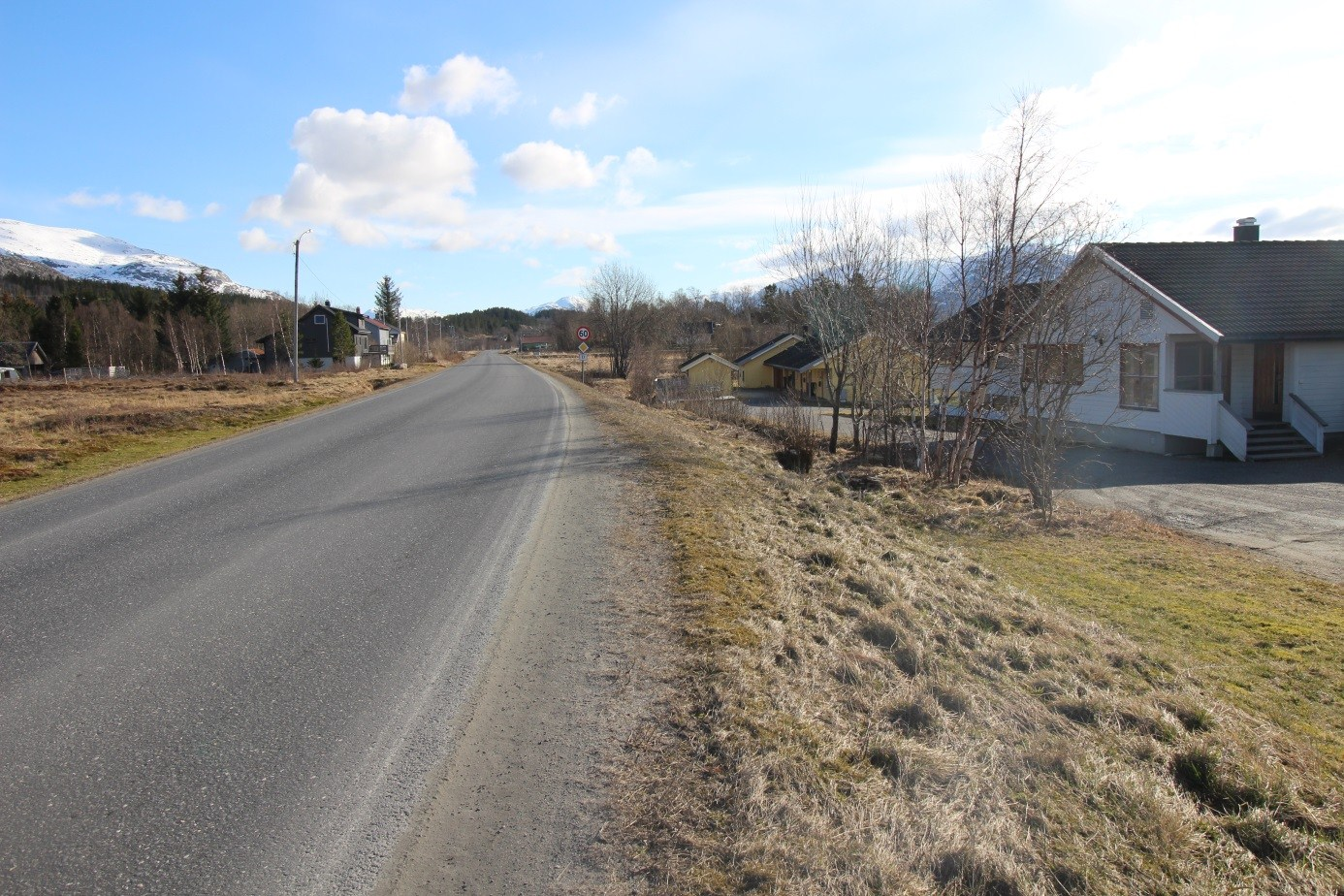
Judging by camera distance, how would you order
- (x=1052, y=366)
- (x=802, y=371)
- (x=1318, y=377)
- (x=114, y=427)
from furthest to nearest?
(x=802, y=371), (x=1318, y=377), (x=114, y=427), (x=1052, y=366)

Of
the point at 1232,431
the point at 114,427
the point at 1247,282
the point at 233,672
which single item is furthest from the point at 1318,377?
the point at 114,427

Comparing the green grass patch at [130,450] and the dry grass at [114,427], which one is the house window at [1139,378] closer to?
the green grass patch at [130,450]

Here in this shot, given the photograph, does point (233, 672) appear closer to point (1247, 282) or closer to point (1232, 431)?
point (1232, 431)

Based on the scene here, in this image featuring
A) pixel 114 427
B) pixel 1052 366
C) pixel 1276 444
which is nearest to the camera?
pixel 1052 366

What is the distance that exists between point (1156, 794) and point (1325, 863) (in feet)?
2.20

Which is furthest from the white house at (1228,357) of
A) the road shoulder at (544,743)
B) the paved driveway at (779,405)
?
the road shoulder at (544,743)

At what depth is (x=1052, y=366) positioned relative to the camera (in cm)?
1398

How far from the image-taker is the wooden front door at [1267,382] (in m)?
20.1

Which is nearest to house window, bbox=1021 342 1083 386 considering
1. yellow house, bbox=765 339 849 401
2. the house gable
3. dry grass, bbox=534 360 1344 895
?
the house gable

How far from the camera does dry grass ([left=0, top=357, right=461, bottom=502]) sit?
12.2m

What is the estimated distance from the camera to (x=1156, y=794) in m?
3.68

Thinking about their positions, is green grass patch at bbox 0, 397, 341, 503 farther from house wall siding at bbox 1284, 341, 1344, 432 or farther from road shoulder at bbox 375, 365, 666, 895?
house wall siding at bbox 1284, 341, 1344, 432

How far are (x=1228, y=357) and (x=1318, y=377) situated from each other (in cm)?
229

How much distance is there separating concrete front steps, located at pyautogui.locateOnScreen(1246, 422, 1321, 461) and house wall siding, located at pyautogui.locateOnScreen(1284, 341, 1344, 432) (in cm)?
123
